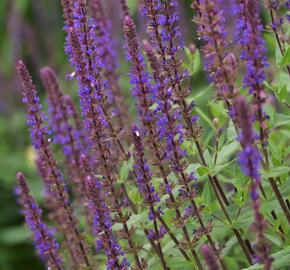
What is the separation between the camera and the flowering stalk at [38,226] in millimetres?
3914

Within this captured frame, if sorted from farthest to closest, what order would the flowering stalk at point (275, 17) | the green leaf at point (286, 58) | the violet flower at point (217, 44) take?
the flowering stalk at point (275, 17) < the green leaf at point (286, 58) < the violet flower at point (217, 44)

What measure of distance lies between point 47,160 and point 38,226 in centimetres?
42

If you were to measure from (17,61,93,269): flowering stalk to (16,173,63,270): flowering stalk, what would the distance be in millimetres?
138

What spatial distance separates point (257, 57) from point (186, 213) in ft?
3.40

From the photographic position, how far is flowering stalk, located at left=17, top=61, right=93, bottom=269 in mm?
3717

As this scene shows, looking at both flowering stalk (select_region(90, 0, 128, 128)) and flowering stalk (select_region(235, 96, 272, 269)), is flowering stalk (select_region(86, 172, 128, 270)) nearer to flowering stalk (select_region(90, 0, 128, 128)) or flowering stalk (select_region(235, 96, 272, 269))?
flowering stalk (select_region(235, 96, 272, 269))

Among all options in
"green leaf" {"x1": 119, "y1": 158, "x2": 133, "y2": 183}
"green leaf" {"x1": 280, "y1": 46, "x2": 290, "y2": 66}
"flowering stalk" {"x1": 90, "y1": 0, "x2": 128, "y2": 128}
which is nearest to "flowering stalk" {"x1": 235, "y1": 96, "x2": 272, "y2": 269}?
"green leaf" {"x1": 280, "y1": 46, "x2": 290, "y2": 66}

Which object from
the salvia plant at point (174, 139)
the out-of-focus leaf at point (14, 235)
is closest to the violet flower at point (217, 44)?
the salvia plant at point (174, 139)

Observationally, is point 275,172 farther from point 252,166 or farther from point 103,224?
point 103,224

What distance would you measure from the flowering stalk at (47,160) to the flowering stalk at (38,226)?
0.14 meters

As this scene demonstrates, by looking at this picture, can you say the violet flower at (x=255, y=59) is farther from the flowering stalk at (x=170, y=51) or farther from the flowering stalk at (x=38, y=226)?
the flowering stalk at (x=38, y=226)

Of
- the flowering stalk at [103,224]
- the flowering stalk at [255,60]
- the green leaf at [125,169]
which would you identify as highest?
the flowering stalk at [255,60]

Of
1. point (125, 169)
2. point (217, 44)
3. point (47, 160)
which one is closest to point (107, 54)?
point (125, 169)

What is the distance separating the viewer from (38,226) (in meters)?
4.04
